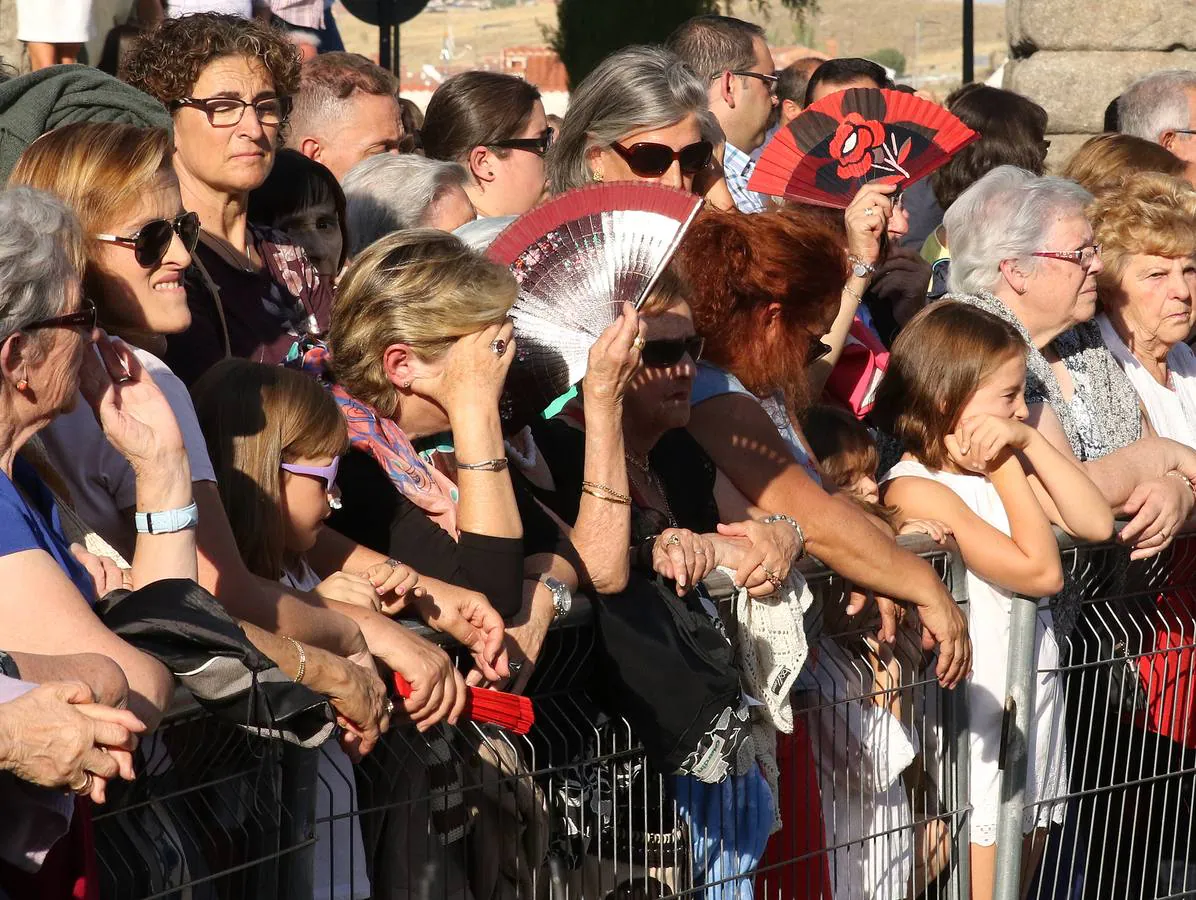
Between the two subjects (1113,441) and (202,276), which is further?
(1113,441)

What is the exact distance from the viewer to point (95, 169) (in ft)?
10.5

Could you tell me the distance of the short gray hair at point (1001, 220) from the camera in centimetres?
512

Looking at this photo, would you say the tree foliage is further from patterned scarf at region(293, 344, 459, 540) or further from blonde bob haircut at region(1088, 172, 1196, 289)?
patterned scarf at region(293, 344, 459, 540)

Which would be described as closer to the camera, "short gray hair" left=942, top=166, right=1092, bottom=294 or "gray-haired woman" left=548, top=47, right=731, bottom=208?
"gray-haired woman" left=548, top=47, right=731, bottom=208

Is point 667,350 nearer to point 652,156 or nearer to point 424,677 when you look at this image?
point 424,677

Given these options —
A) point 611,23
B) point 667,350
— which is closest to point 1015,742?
point 667,350

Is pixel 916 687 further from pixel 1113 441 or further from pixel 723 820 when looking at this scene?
pixel 1113 441

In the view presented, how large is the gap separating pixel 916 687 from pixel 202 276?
2.01 m

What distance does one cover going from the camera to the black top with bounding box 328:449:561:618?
10.7 feet

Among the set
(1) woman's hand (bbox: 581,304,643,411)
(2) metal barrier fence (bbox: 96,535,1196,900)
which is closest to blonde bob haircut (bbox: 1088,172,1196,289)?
(2) metal barrier fence (bbox: 96,535,1196,900)

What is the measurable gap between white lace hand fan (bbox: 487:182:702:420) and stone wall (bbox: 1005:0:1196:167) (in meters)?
7.47

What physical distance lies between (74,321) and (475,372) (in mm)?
882

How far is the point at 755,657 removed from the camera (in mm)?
3760

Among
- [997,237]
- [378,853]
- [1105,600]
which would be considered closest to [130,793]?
[378,853]
